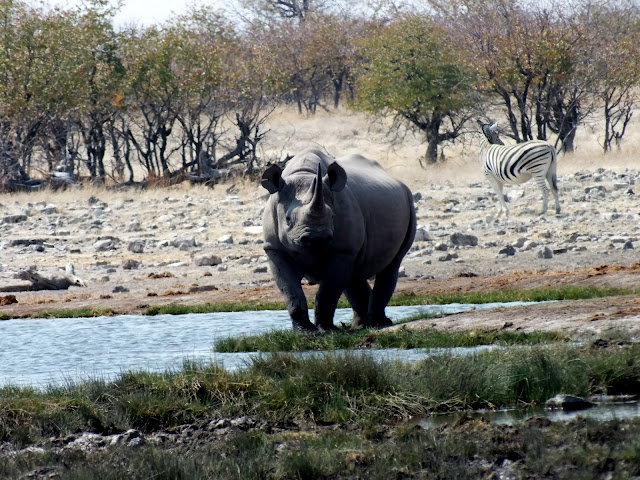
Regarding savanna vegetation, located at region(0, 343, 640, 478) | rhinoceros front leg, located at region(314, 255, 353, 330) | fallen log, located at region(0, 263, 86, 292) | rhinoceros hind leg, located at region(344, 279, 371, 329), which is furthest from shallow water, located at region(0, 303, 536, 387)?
fallen log, located at region(0, 263, 86, 292)

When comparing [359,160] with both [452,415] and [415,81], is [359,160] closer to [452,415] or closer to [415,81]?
[452,415]

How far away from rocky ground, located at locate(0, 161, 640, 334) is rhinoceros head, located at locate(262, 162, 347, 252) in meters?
1.67

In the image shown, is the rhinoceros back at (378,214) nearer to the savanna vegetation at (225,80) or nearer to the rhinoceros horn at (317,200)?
the rhinoceros horn at (317,200)

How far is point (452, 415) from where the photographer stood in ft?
21.7

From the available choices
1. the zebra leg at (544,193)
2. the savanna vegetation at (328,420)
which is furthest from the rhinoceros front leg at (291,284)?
the zebra leg at (544,193)

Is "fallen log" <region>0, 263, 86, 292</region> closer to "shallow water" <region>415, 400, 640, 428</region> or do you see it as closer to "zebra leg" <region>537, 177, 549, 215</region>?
"zebra leg" <region>537, 177, 549, 215</region>

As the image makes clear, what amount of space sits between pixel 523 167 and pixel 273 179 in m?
13.4

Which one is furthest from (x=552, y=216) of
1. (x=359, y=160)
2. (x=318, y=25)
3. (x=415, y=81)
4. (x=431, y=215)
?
(x=318, y=25)

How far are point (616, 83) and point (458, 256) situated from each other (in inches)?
770

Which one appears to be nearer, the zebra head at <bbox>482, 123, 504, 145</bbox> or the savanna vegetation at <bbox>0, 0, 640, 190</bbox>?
the zebra head at <bbox>482, 123, 504, 145</bbox>

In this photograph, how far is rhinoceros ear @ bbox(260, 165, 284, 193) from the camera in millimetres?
9914

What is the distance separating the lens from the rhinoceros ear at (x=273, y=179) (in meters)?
9.91

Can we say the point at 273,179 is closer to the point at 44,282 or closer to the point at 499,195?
the point at 44,282

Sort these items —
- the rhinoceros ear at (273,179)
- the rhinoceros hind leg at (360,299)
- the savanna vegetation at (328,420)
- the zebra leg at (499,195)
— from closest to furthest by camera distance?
the savanna vegetation at (328,420)
the rhinoceros ear at (273,179)
the rhinoceros hind leg at (360,299)
the zebra leg at (499,195)
